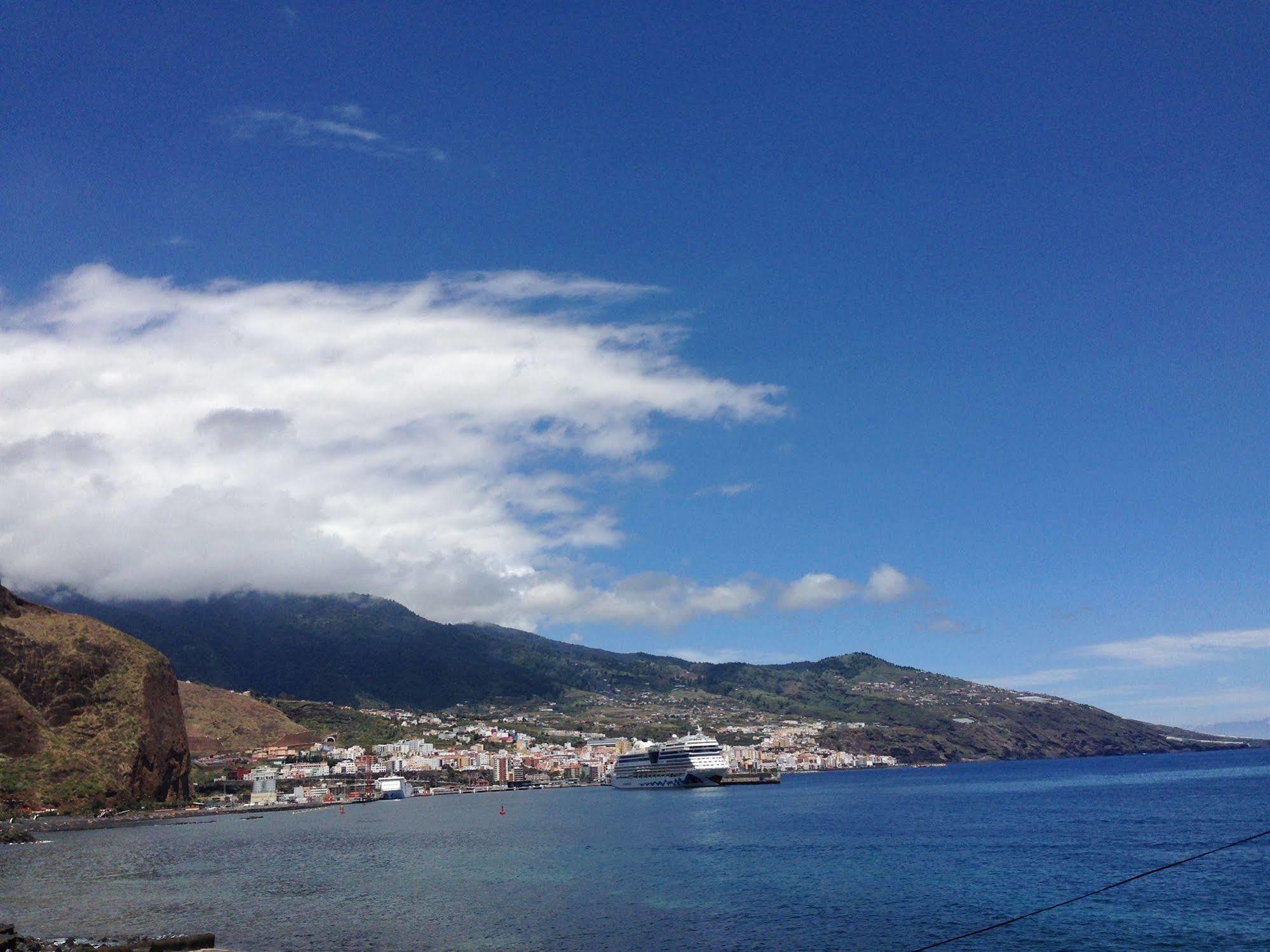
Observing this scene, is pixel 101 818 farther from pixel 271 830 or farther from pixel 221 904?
pixel 221 904

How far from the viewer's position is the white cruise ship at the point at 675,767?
17625cm

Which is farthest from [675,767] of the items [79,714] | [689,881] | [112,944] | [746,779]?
[112,944]

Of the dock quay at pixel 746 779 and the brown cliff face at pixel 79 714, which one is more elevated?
the brown cliff face at pixel 79 714

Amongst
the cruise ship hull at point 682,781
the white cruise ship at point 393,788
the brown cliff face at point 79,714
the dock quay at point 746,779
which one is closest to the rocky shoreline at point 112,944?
the brown cliff face at point 79,714

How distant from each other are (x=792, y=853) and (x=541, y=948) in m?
29.9

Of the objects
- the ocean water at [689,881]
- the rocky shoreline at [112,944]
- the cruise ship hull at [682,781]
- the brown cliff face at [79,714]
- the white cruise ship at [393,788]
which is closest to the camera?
the rocky shoreline at [112,944]

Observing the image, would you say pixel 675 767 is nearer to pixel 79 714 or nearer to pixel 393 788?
pixel 393 788

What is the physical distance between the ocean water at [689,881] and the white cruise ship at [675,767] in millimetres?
79806

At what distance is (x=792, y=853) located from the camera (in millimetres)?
58844

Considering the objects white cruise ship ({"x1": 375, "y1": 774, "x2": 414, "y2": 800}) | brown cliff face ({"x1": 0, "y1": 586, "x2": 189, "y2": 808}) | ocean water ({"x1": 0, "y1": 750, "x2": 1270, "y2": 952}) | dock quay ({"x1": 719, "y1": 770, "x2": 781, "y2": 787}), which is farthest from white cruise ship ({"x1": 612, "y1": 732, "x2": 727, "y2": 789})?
brown cliff face ({"x1": 0, "y1": 586, "x2": 189, "y2": 808})

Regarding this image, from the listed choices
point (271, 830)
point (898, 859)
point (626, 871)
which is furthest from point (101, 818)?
point (898, 859)

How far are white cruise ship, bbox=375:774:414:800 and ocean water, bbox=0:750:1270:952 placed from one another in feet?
282

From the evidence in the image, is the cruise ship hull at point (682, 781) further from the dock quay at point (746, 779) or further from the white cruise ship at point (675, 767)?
the dock quay at point (746, 779)

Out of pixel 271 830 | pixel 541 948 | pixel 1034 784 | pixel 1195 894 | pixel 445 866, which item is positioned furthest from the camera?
pixel 1034 784
